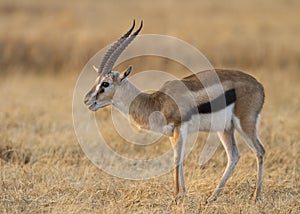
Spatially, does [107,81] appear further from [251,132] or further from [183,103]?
[251,132]

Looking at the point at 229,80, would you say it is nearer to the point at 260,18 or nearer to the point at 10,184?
the point at 10,184

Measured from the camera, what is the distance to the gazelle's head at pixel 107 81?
24.3 feet

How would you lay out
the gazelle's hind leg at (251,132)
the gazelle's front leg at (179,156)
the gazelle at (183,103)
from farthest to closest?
the gazelle's hind leg at (251,132) < the gazelle at (183,103) < the gazelle's front leg at (179,156)

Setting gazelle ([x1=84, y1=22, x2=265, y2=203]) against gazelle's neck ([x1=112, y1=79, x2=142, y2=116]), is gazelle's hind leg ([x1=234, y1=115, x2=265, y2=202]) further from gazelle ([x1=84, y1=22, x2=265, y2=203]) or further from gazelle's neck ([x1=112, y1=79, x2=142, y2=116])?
gazelle's neck ([x1=112, y1=79, x2=142, y2=116])

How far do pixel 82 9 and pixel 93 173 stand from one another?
17.5 meters

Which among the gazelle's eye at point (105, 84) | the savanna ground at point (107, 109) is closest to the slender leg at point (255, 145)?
the savanna ground at point (107, 109)

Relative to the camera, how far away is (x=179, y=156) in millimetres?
7285

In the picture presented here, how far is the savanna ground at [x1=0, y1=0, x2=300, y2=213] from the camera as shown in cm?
729

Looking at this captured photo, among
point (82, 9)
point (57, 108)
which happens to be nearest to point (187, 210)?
point (57, 108)

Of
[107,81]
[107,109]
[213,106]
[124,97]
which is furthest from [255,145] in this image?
[107,109]

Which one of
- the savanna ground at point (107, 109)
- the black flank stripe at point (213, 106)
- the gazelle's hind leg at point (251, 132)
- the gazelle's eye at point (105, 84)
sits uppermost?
the gazelle's eye at point (105, 84)

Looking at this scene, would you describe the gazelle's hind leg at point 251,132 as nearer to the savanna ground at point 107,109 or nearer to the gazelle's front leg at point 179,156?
the savanna ground at point 107,109

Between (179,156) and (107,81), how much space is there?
1226 millimetres

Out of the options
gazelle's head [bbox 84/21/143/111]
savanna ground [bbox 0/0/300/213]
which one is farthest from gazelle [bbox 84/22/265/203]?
savanna ground [bbox 0/0/300/213]
